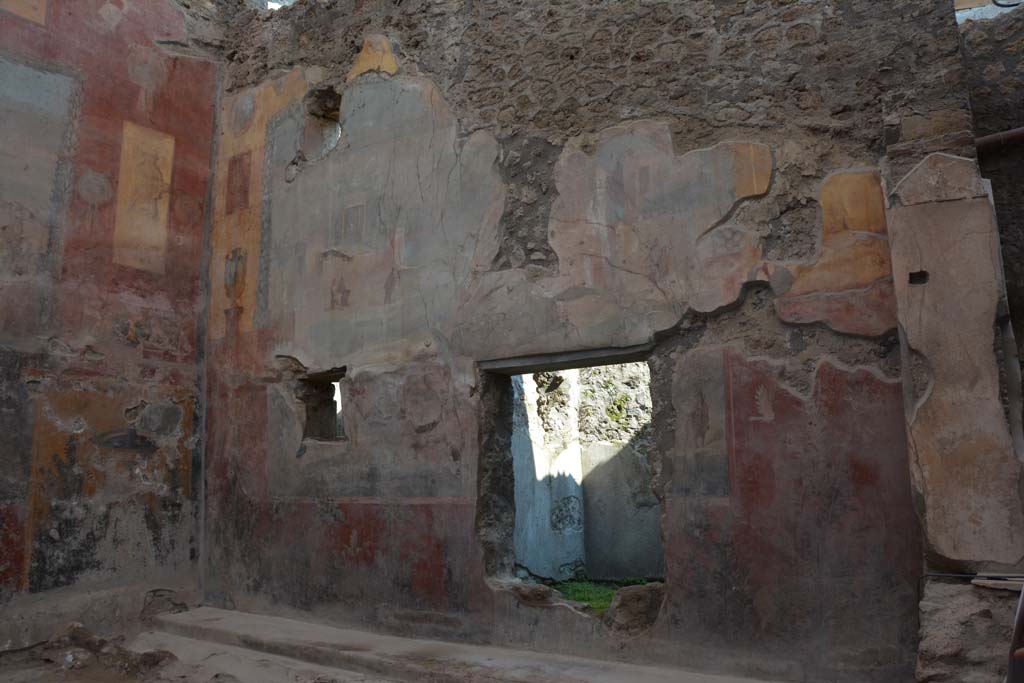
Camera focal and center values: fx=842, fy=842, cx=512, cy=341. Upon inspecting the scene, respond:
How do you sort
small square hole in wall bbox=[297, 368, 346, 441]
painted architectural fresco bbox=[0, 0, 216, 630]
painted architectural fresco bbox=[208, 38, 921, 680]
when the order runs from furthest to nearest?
small square hole in wall bbox=[297, 368, 346, 441], painted architectural fresco bbox=[0, 0, 216, 630], painted architectural fresco bbox=[208, 38, 921, 680]

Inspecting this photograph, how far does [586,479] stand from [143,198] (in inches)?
175

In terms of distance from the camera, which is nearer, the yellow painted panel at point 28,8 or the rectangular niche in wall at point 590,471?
the yellow painted panel at point 28,8

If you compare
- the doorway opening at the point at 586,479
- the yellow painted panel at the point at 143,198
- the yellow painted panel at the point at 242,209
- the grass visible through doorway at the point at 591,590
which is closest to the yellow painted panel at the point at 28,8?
the yellow painted panel at the point at 143,198

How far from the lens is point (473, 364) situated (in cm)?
421

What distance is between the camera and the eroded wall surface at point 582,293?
10.8ft

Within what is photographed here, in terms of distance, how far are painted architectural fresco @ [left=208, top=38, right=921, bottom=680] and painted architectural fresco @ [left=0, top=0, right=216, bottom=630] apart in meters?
0.28

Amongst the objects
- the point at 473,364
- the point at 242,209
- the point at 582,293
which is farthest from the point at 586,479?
the point at 582,293

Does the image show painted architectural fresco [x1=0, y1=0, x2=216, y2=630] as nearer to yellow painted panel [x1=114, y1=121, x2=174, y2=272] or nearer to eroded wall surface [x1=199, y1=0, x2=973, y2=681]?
yellow painted panel [x1=114, y1=121, x2=174, y2=272]

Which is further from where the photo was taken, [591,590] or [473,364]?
[591,590]

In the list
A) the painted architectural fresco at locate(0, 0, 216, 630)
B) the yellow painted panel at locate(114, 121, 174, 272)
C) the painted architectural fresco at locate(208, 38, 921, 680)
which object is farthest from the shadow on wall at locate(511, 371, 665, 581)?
the yellow painted panel at locate(114, 121, 174, 272)

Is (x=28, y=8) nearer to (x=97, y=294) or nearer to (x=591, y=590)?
(x=97, y=294)

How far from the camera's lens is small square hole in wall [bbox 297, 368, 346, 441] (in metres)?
4.85

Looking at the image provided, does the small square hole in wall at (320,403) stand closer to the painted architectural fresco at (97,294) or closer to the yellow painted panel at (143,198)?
the painted architectural fresco at (97,294)

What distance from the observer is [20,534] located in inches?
174
